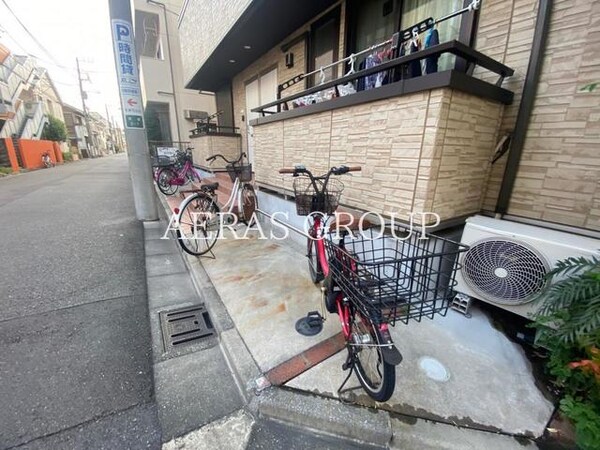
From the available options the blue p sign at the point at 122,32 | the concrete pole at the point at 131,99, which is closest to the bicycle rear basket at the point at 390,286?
the concrete pole at the point at 131,99

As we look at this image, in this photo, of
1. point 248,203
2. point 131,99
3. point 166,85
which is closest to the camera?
point 131,99

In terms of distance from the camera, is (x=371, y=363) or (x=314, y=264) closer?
(x=371, y=363)

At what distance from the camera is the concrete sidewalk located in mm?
1541

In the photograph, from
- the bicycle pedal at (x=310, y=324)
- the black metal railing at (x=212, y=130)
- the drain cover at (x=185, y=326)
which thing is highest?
the black metal railing at (x=212, y=130)

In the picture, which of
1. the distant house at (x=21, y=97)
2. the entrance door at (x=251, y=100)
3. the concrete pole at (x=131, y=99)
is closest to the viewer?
the concrete pole at (x=131, y=99)

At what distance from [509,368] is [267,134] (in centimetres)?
460

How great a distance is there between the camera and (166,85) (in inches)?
581

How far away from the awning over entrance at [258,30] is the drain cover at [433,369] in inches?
218

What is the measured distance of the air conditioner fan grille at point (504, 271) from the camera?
2.00 metres

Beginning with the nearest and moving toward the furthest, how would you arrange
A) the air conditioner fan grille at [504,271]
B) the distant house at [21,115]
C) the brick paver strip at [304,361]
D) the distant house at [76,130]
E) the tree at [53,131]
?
the brick paver strip at [304,361] < the air conditioner fan grille at [504,271] < the distant house at [21,115] < the tree at [53,131] < the distant house at [76,130]

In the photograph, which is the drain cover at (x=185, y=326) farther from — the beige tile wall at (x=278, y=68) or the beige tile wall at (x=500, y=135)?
the beige tile wall at (x=278, y=68)

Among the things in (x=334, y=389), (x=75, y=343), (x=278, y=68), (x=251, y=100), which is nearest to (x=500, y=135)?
(x=334, y=389)

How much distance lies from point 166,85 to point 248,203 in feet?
44.7

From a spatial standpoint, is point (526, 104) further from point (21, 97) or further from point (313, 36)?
point (21, 97)
